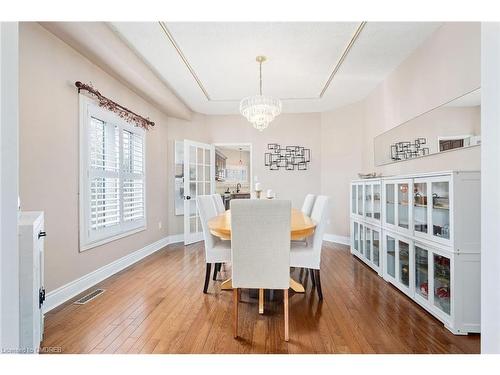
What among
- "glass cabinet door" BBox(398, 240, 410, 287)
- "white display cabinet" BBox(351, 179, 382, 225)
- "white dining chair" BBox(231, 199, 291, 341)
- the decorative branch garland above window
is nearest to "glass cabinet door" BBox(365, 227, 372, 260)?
"white display cabinet" BBox(351, 179, 382, 225)

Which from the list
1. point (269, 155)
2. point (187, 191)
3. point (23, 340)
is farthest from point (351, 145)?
point (23, 340)

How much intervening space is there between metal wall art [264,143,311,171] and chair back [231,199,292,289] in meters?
3.67

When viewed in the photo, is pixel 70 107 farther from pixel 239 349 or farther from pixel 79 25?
pixel 239 349

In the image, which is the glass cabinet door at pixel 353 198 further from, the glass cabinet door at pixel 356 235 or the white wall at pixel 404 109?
the white wall at pixel 404 109

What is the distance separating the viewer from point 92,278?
→ 108 inches

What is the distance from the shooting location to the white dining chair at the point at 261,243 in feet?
5.43

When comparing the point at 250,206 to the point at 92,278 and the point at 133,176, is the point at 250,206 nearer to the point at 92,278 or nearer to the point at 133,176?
the point at 92,278

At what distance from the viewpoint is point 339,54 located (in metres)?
2.94

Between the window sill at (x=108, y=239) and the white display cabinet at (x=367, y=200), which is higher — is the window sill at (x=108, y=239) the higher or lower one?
the lower one

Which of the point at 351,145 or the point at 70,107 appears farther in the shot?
the point at 351,145

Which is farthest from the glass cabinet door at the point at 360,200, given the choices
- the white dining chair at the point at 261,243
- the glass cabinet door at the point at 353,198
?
the white dining chair at the point at 261,243

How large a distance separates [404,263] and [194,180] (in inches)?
143
